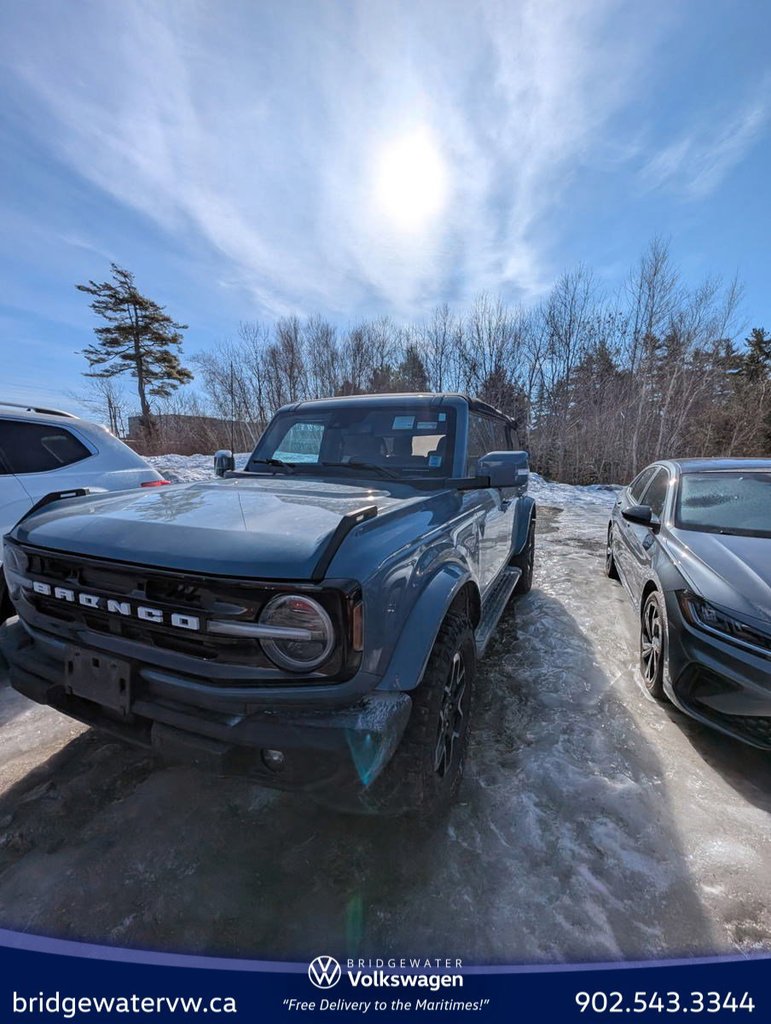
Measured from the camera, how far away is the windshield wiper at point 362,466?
282 cm

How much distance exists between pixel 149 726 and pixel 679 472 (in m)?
4.44

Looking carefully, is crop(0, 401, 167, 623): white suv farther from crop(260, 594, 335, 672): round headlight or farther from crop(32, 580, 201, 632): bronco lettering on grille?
crop(260, 594, 335, 672): round headlight

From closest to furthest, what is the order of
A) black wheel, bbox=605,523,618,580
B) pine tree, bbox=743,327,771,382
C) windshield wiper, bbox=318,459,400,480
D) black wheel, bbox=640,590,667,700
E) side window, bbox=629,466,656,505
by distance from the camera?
windshield wiper, bbox=318,459,400,480 < black wheel, bbox=640,590,667,700 < side window, bbox=629,466,656,505 < black wheel, bbox=605,523,618,580 < pine tree, bbox=743,327,771,382

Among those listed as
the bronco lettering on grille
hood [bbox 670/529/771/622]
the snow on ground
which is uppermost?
the bronco lettering on grille

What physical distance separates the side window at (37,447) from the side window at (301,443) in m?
2.17

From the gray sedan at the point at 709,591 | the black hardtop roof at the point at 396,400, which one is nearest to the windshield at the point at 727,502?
Answer: the gray sedan at the point at 709,591

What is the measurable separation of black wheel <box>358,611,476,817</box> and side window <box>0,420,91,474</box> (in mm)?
3824

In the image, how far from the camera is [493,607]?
10.9 ft

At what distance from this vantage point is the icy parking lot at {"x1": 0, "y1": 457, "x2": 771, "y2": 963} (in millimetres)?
1569

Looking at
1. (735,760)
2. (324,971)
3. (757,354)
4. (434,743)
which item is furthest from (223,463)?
(757,354)

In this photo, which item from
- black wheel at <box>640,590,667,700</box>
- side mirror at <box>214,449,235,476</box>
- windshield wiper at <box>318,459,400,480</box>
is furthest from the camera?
A: side mirror at <box>214,449,235,476</box>

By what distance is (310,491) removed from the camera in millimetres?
2395

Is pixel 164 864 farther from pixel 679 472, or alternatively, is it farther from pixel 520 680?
pixel 679 472

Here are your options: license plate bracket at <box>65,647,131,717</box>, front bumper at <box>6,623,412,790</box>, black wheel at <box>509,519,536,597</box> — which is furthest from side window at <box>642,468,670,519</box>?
license plate bracket at <box>65,647,131,717</box>
